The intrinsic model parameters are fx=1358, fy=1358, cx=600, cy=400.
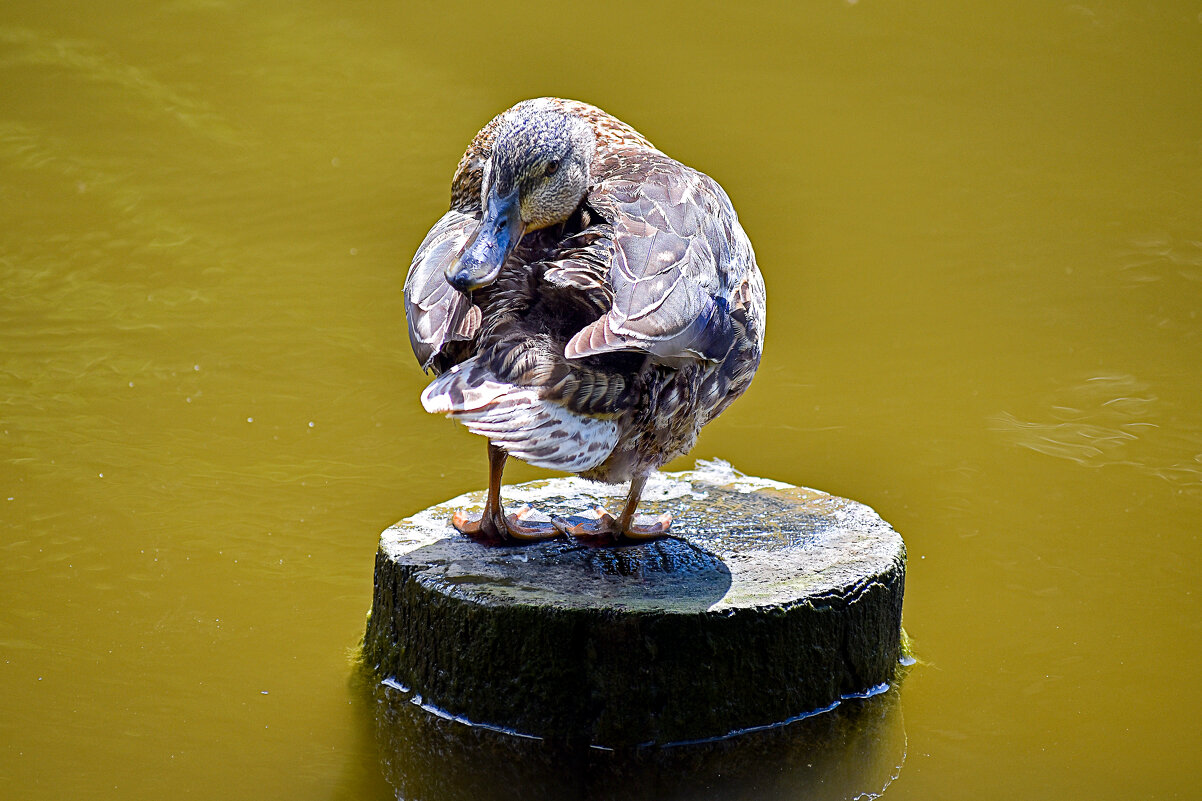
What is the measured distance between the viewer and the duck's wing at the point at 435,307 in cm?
401

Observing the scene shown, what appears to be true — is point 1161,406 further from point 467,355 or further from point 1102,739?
point 467,355

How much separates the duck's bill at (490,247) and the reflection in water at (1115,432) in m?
3.40

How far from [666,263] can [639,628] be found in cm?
107

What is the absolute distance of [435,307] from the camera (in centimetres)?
406

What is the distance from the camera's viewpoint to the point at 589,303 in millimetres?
3986

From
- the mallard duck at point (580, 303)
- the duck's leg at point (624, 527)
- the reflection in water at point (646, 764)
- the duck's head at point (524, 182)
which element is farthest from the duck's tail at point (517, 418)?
the reflection in water at point (646, 764)

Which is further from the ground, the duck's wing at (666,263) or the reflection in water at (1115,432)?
the duck's wing at (666,263)

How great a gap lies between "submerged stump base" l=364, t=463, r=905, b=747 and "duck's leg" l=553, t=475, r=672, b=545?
0.17ft

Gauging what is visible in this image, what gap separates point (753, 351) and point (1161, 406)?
3.31 metres

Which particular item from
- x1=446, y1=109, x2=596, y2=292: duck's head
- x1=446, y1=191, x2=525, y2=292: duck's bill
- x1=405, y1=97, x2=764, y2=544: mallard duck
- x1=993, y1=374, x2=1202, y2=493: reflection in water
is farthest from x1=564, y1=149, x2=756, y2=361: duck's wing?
x1=993, y1=374, x2=1202, y2=493: reflection in water

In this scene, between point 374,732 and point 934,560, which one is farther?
point 934,560

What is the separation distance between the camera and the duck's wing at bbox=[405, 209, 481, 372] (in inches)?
158

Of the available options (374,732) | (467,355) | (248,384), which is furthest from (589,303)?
(248,384)

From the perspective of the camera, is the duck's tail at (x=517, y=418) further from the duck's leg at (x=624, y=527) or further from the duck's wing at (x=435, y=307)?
the duck's leg at (x=624, y=527)
